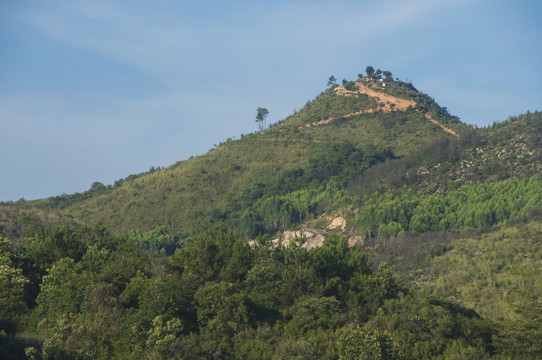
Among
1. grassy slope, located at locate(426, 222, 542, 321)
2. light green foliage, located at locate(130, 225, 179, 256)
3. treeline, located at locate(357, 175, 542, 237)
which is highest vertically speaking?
light green foliage, located at locate(130, 225, 179, 256)

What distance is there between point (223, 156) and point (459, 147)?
162ft

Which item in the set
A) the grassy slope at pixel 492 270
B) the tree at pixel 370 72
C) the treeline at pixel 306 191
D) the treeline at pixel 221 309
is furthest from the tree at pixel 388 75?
the treeline at pixel 221 309

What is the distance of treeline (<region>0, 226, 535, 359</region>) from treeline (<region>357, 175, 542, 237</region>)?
113ft

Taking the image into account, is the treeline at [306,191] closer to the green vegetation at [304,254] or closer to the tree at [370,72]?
the green vegetation at [304,254]

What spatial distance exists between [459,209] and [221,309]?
5469cm

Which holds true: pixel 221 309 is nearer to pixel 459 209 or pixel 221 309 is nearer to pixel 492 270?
pixel 492 270

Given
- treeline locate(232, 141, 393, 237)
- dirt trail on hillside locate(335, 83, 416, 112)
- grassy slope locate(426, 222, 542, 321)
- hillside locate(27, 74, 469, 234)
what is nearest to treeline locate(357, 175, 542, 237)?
grassy slope locate(426, 222, 542, 321)

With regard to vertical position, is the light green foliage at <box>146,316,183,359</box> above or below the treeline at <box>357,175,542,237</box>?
below

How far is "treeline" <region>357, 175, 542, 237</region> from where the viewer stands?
263ft

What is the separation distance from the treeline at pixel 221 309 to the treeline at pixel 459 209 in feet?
113

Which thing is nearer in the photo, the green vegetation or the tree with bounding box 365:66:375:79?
the green vegetation

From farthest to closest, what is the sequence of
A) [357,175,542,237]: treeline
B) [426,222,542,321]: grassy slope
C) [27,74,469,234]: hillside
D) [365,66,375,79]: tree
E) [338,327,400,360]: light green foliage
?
[365,66,375,79]: tree < [27,74,469,234]: hillside < [357,175,542,237]: treeline < [426,222,542,321]: grassy slope < [338,327,400,360]: light green foliage

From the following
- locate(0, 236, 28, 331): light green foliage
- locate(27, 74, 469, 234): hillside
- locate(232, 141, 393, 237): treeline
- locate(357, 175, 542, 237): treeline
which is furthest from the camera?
locate(27, 74, 469, 234): hillside

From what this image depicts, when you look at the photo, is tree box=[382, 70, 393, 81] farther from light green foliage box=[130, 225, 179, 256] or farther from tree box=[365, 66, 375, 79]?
light green foliage box=[130, 225, 179, 256]
